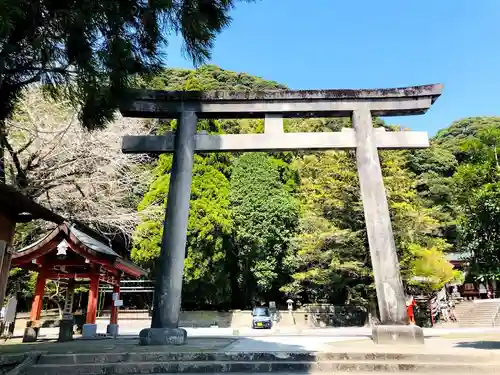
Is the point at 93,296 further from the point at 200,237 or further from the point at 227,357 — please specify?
the point at 227,357

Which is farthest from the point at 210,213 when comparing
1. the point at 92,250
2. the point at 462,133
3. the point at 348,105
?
the point at 462,133

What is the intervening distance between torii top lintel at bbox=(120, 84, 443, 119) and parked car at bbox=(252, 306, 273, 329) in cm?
1616

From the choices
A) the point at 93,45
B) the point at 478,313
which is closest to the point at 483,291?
the point at 478,313

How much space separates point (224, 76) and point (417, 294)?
141 ft

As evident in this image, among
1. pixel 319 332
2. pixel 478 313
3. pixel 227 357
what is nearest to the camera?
pixel 227 357

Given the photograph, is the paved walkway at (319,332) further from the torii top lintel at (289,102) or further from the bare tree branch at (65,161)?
the torii top lintel at (289,102)

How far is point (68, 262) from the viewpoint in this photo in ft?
40.3

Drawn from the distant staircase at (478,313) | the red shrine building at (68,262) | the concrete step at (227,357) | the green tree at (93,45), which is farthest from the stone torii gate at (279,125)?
the distant staircase at (478,313)

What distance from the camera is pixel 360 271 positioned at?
1841 cm

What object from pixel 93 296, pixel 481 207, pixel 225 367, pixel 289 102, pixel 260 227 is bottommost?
pixel 225 367

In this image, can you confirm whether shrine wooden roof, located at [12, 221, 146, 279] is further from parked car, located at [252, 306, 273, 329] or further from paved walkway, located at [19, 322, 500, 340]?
parked car, located at [252, 306, 273, 329]

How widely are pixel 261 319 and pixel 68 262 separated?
41.6 ft

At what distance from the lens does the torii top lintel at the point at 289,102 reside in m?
8.20

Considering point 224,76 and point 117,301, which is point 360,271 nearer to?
point 117,301
